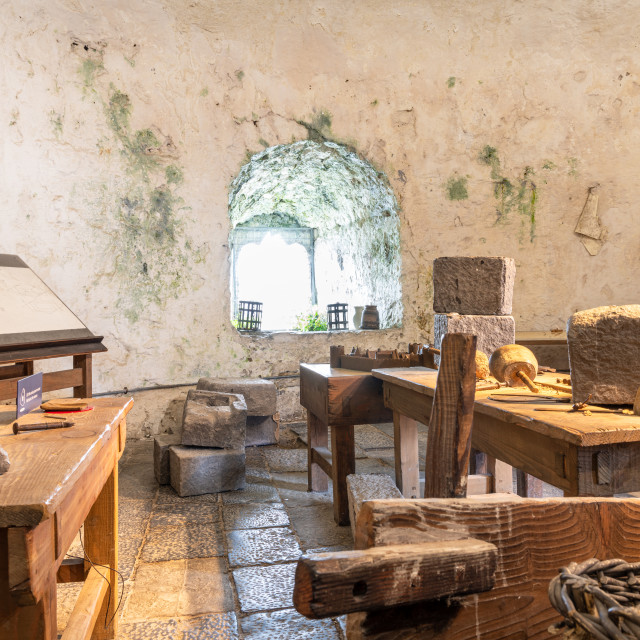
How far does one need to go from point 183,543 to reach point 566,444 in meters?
2.19

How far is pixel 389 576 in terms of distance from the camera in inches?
31.3

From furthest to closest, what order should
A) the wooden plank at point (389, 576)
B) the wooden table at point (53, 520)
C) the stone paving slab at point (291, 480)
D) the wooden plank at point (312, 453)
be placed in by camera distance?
the stone paving slab at point (291, 480) < the wooden plank at point (312, 453) < the wooden table at point (53, 520) < the wooden plank at point (389, 576)

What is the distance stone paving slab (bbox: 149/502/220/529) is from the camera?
347 centimetres

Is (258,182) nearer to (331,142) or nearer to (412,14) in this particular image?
(331,142)

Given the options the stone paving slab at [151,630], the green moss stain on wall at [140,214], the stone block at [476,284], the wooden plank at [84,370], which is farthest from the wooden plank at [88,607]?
the green moss stain on wall at [140,214]

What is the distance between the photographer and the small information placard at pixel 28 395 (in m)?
1.97

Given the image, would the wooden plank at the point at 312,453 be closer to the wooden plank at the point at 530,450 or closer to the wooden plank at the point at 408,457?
the wooden plank at the point at 408,457

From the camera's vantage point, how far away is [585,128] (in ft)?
21.7

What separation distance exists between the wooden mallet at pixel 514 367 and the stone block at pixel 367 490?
0.71 m

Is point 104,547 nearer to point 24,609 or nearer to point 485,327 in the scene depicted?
point 24,609

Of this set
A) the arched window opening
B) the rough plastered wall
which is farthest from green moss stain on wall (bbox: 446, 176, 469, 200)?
the arched window opening

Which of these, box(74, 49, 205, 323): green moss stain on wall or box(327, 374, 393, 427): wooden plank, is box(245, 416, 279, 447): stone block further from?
box(327, 374, 393, 427): wooden plank

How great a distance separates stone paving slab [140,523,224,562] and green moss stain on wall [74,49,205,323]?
2629 mm

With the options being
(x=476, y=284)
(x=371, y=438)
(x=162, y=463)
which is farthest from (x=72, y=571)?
(x=371, y=438)
